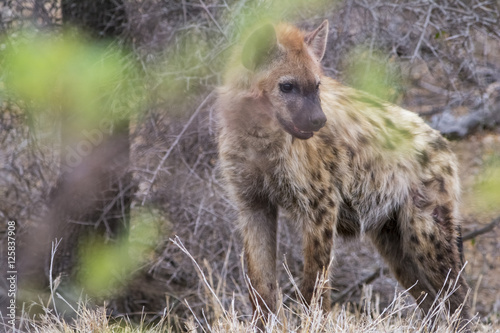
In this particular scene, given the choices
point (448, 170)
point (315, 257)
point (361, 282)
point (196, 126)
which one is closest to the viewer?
point (315, 257)

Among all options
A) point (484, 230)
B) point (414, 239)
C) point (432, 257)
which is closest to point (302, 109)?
point (414, 239)

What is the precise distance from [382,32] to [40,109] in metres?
2.48

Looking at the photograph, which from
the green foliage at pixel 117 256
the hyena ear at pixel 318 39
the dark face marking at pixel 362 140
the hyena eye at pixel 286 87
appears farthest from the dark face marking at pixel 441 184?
the green foliage at pixel 117 256

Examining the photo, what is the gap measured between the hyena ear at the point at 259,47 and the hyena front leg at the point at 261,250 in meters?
0.81

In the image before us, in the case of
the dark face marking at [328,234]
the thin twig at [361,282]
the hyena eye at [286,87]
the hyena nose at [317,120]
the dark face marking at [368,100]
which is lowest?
the thin twig at [361,282]

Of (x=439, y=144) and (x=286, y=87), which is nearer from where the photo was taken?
(x=286, y=87)

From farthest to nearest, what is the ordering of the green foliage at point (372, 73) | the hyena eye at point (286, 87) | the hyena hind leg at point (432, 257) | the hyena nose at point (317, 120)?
1. the green foliage at point (372, 73)
2. the hyena hind leg at point (432, 257)
3. the hyena eye at point (286, 87)
4. the hyena nose at point (317, 120)

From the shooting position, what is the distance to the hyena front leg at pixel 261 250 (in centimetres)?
371

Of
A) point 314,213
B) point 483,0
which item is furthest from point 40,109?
point 483,0

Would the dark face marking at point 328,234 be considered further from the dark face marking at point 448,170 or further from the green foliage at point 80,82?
the green foliage at point 80,82

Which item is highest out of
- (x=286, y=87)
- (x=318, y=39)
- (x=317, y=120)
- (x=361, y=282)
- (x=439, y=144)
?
(x=318, y=39)

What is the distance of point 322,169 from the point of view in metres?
3.71

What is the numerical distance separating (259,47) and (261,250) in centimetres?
110

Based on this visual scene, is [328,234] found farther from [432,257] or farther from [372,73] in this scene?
[372,73]
